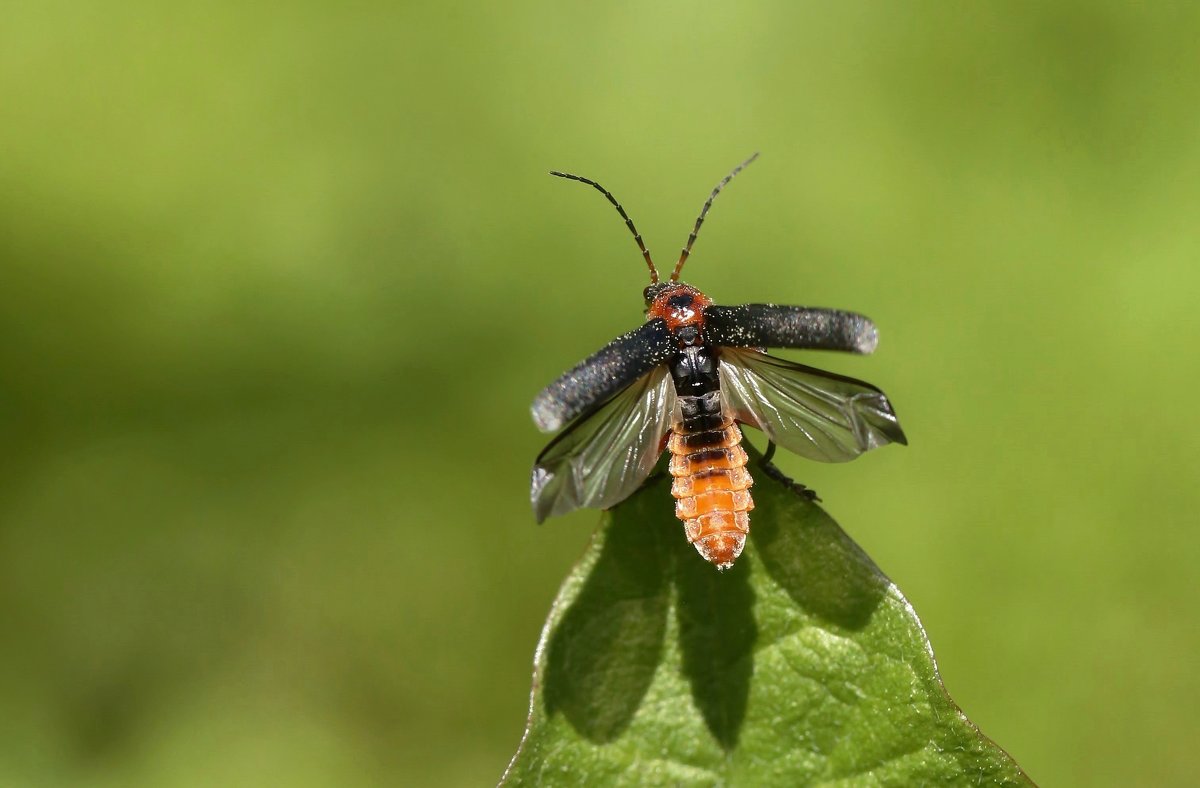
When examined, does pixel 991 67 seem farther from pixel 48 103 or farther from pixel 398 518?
pixel 48 103

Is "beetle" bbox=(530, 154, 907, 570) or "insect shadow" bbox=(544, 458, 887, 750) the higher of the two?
"beetle" bbox=(530, 154, 907, 570)

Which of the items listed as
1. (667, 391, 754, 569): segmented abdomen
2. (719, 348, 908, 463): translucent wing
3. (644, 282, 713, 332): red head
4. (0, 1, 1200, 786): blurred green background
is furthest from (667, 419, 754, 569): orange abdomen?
(0, 1, 1200, 786): blurred green background

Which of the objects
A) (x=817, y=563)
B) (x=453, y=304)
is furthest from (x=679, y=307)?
(x=453, y=304)

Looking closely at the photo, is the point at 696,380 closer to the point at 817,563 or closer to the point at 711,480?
the point at 711,480

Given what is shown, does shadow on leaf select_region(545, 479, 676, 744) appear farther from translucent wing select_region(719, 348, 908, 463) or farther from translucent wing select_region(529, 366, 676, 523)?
translucent wing select_region(719, 348, 908, 463)

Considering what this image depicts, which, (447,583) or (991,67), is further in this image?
(991,67)

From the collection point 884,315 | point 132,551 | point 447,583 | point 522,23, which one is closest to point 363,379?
point 447,583

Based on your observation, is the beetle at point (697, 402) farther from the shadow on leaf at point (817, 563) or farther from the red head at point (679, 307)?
the shadow on leaf at point (817, 563)
